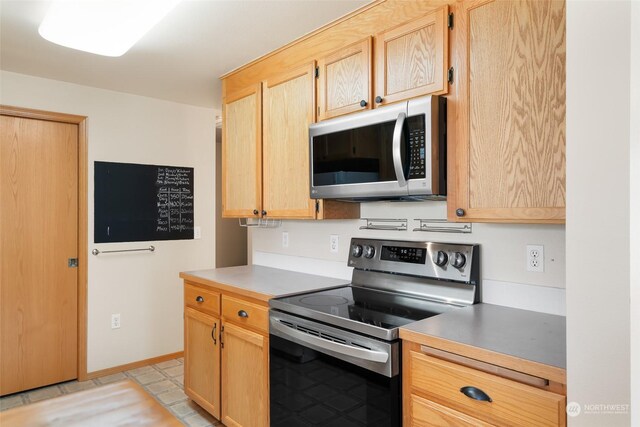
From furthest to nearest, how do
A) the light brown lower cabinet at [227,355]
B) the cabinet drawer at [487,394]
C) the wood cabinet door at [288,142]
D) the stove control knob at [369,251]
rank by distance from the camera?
the wood cabinet door at [288,142] < the stove control knob at [369,251] < the light brown lower cabinet at [227,355] < the cabinet drawer at [487,394]

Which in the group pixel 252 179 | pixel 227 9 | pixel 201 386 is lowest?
pixel 201 386

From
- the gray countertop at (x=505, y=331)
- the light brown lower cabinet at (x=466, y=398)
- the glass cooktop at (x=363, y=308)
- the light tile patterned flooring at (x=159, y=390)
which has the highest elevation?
the gray countertop at (x=505, y=331)

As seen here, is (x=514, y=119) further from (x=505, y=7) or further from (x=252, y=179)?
(x=252, y=179)

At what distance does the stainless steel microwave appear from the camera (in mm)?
1726

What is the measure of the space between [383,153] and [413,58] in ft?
1.42

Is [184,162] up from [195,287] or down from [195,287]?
up

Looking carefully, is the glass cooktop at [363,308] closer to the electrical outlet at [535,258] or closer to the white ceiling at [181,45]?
the electrical outlet at [535,258]

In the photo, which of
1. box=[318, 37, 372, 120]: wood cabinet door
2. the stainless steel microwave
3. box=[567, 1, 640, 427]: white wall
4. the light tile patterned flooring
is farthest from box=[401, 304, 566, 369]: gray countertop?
the light tile patterned flooring

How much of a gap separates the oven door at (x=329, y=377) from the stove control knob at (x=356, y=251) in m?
0.58

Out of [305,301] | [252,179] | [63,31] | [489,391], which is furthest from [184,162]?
[489,391]

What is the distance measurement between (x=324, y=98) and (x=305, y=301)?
3.56 feet

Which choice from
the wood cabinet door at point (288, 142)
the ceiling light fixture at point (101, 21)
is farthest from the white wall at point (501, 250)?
the ceiling light fixture at point (101, 21)

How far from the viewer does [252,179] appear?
9.18 ft

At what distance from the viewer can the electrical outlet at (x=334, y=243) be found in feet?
8.47
